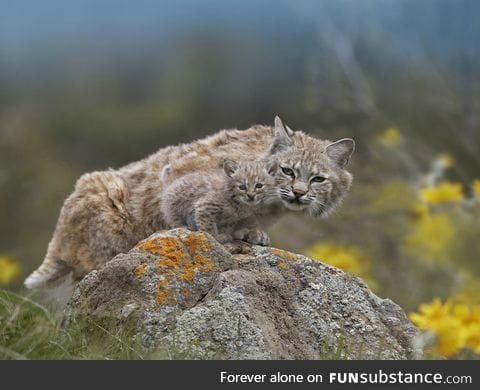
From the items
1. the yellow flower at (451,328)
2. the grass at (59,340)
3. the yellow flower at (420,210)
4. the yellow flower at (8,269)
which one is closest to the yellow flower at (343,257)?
the yellow flower at (420,210)

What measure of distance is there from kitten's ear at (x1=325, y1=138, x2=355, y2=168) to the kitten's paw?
144 cm

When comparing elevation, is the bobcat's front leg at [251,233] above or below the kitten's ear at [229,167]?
below

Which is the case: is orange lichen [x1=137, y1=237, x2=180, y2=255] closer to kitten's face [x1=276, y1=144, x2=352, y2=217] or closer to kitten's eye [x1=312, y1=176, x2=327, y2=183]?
kitten's face [x1=276, y1=144, x2=352, y2=217]

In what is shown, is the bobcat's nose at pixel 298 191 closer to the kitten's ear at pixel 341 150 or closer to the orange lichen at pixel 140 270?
the kitten's ear at pixel 341 150

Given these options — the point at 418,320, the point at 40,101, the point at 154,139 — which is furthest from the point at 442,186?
the point at 40,101

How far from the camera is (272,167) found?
10055mm

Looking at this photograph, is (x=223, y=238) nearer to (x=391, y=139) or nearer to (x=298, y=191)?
(x=298, y=191)

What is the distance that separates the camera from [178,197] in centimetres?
1001

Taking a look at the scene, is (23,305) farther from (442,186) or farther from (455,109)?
(455,109)

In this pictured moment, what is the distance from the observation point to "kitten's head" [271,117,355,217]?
9.88 meters

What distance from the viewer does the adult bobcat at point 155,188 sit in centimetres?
1016

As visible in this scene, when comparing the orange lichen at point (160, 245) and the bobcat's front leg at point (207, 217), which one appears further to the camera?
the bobcat's front leg at point (207, 217)

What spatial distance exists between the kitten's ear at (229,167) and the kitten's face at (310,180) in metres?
0.43

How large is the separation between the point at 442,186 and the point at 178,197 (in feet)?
20.2
